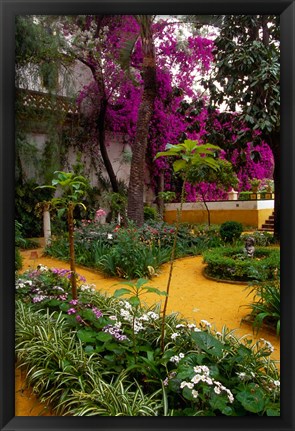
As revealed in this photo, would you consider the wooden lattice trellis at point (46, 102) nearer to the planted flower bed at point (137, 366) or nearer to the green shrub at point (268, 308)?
the planted flower bed at point (137, 366)

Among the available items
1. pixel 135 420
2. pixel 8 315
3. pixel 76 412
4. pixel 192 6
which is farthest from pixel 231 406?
pixel 192 6

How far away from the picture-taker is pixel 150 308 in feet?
5.63

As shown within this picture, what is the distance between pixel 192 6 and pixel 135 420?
1191 millimetres

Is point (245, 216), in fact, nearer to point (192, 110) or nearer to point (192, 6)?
point (192, 110)

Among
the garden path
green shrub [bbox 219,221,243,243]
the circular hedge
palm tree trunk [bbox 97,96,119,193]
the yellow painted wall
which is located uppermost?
palm tree trunk [bbox 97,96,119,193]

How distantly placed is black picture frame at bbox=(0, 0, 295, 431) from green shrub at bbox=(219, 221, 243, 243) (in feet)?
7.60

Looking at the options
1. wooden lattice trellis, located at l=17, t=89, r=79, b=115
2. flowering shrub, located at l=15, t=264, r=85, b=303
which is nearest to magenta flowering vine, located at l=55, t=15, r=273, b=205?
wooden lattice trellis, located at l=17, t=89, r=79, b=115

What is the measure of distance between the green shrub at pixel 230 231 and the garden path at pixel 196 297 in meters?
0.67

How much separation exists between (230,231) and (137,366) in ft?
8.46

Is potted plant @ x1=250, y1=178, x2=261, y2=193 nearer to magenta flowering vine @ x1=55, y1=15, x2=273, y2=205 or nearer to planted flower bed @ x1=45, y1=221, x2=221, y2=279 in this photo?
magenta flowering vine @ x1=55, y1=15, x2=273, y2=205

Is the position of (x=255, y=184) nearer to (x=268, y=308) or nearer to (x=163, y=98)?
(x=268, y=308)

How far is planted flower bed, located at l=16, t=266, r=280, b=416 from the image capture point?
1.00m

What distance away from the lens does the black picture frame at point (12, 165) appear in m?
0.94

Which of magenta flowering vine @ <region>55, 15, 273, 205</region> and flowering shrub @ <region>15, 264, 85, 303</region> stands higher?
magenta flowering vine @ <region>55, 15, 273, 205</region>
